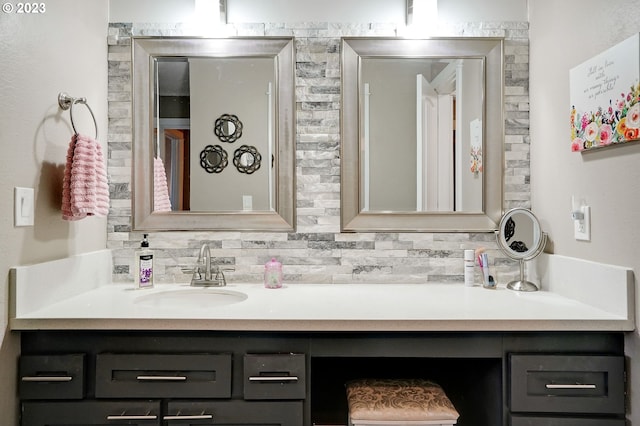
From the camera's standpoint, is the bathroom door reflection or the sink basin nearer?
the sink basin

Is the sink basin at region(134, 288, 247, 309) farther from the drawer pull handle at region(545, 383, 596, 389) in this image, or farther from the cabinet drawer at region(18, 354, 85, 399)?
the drawer pull handle at region(545, 383, 596, 389)

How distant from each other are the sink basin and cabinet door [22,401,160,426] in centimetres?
50

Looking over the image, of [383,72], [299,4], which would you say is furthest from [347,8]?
[383,72]

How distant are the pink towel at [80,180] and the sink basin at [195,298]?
438 mm

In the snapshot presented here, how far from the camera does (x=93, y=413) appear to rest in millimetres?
1312

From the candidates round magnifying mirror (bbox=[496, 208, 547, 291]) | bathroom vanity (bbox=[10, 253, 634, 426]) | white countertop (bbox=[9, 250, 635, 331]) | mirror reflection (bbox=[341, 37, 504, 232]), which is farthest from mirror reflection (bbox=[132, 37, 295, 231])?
round magnifying mirror (bbox=[496, 208, 547, 291])

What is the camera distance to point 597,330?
1.30 meters

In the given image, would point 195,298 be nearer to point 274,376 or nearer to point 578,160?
point 274,376

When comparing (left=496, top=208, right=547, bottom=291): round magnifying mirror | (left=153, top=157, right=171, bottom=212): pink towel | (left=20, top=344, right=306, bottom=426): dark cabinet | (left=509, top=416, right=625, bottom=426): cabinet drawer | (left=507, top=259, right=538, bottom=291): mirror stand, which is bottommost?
(left=509, top=416, right=625, bottom=426): cabinet drawer

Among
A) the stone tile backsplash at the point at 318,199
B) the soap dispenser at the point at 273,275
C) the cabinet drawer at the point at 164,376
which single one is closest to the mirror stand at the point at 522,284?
the stone tile backsplash at the point at 318,199

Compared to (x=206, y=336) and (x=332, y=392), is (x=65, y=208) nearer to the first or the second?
(x=206, y=336)

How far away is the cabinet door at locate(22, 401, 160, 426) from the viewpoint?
1.31 m

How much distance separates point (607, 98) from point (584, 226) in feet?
1.44

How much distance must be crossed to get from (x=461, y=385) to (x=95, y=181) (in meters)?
1.66
